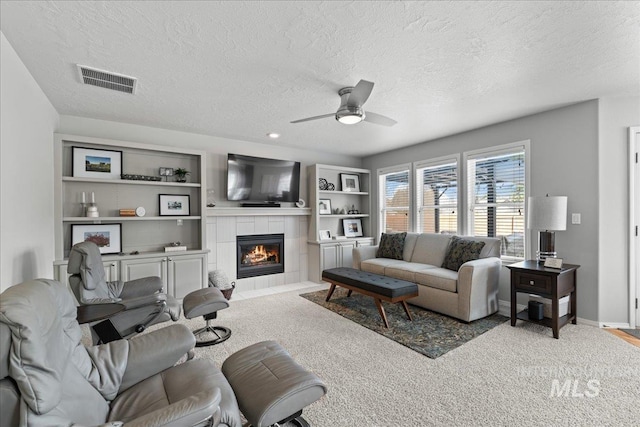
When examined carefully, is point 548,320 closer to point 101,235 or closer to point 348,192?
point 348,192

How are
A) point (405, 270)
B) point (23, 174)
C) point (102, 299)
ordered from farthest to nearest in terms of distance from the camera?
point (405, 270) < point (102, 299) < point (23, 174)

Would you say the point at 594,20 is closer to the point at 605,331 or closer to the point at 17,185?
the point at 605,331

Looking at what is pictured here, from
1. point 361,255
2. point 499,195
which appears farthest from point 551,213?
point 361,255

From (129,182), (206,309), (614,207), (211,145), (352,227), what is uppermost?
(211,145)

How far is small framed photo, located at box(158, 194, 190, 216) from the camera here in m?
4.25

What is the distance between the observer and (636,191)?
3139 mm

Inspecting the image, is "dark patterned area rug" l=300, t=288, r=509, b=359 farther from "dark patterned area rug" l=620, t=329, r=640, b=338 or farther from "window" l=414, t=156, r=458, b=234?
"window" l=414, t=156, r=458, b=234

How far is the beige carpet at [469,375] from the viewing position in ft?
Result: 6.18

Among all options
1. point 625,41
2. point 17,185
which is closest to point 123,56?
point 17,185

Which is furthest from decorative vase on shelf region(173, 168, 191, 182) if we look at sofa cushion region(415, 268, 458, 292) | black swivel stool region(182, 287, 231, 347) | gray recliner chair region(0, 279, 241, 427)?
sofa cushion region(415, 268, 458, 292)

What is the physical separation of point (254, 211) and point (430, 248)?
2.87 meters

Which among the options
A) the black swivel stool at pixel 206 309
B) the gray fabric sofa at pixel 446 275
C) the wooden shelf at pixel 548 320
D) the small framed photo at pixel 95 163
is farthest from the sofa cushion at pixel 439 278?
the small framed photo at pixel 95 163

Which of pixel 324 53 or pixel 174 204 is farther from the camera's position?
pixel 174 204

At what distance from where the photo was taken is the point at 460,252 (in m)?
4.06
